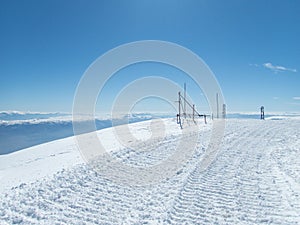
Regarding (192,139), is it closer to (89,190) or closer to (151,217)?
(89,190)

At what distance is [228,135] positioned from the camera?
19734 millimetres

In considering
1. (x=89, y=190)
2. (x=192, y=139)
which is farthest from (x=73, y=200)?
(x=192, y=139)

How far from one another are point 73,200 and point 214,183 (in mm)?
5057

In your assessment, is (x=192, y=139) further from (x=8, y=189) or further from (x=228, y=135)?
(x=8, y=189)

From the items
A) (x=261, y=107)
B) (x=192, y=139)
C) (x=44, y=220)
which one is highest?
(x=261, y=107)

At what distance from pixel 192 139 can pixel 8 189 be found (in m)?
12.0

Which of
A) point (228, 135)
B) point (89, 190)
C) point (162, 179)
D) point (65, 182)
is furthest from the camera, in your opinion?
point (228, 135)

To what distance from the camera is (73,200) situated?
7.95 metres

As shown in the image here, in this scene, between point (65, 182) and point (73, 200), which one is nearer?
A: point (73, 200)

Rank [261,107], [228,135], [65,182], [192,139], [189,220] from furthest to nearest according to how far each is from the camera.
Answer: [261,107]
[228,135]
[192,139]
[65,182]
[189,220]

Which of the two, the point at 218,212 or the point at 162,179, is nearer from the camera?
the point at 218,212

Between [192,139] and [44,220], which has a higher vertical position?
[192,139]

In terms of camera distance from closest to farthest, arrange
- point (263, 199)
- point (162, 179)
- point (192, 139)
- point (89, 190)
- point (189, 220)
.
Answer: point (189, 220), point (263, 199), point (89, 190), point (162, 179), point (192, 139)

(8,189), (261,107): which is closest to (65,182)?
(8,189)
